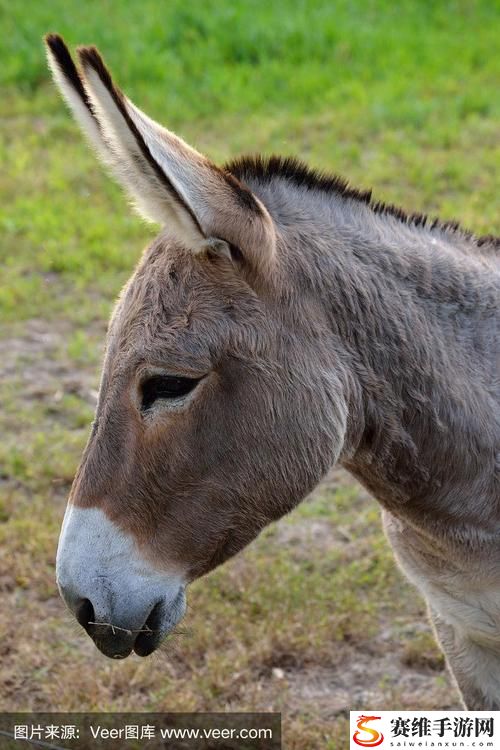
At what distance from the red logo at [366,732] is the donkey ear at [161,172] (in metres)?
1.60

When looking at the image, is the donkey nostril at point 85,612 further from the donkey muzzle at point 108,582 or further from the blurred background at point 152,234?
the blurred background at point 152,234

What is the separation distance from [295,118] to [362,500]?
489 cm

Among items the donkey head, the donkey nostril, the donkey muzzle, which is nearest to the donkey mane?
the donkey head

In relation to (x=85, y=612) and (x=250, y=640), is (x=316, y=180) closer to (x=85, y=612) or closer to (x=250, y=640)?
(x=85, y=612)

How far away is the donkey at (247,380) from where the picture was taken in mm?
2387

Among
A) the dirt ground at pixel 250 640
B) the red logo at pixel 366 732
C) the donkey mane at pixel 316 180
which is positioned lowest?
the dirt ground at pixel 250 640

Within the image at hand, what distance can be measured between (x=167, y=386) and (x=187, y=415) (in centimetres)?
9

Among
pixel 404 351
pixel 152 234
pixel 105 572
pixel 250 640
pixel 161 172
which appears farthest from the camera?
pixel 152 234

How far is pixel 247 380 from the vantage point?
244cm

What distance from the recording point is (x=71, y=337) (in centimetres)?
647

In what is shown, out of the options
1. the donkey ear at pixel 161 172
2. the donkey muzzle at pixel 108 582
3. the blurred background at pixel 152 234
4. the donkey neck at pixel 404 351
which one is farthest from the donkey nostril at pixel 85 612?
→ the donkey ear at pixel 161 172

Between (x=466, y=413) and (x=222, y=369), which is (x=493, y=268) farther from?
(x=222, y=369)

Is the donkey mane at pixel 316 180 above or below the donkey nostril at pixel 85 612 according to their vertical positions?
above

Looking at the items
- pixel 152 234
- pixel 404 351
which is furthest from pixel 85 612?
pixel 152 234
